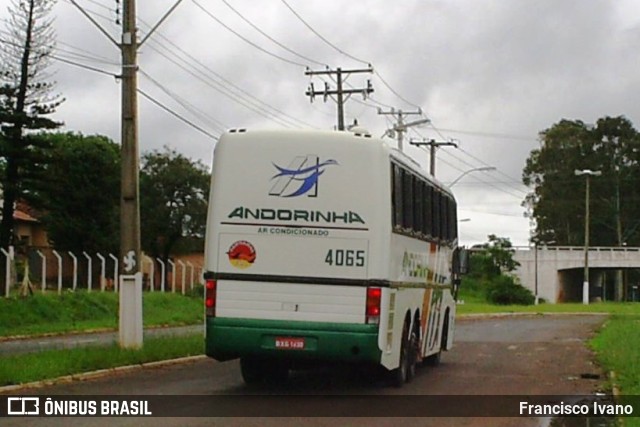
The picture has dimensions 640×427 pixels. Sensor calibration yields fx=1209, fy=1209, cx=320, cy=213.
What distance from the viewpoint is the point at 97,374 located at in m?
18.1

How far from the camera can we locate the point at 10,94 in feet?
165

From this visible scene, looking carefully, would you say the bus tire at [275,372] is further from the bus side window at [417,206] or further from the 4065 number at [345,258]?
the bus side window at [417,206]

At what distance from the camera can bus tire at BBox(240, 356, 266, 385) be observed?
17.6 m

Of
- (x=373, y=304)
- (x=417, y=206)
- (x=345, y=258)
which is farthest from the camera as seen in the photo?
(x=417, y=206)

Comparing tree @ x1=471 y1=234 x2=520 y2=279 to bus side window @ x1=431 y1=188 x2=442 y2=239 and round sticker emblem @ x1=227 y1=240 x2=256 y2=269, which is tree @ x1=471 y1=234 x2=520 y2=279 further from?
round sticker emblem @ x1=227 y1=240 x2=256 y2=269

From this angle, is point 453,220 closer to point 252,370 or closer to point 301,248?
point 252,370

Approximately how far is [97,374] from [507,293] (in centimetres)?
6373

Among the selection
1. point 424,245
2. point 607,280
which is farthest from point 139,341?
point 607,280

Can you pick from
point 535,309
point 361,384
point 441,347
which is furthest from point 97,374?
point 535,309

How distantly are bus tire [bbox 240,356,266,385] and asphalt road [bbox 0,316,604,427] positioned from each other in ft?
0.73

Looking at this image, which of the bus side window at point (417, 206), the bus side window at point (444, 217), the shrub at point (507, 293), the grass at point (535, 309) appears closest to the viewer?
the bus side window at point (417, 206)

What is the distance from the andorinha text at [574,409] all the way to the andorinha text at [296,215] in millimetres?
3263

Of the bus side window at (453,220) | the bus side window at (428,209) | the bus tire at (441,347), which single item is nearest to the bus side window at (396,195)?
the bus side window at (428,209)

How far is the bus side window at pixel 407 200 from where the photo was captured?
1750cm
